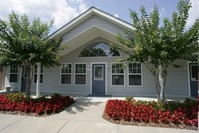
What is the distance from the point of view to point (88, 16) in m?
8.70

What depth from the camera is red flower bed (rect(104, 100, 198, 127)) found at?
16.1 feet

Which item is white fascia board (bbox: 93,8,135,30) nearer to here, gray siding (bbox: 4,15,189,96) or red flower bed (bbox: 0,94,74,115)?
gray siding (bbox: 4,15,189,96)

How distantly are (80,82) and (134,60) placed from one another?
539 centimetres

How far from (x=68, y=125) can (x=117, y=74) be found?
5.86 m

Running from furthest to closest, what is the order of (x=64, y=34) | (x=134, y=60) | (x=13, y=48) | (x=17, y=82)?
(x=17, y=82), (x=64, y=34), (x=13, y=48), (x=134, y=60)

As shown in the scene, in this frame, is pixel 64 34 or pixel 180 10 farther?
pixel 64 34

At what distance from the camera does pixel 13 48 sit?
261 inches

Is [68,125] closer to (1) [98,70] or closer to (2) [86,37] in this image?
(1) [98,70]

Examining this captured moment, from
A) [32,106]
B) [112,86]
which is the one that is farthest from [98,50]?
[32,106]

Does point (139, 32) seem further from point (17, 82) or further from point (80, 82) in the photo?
point (17, 82)

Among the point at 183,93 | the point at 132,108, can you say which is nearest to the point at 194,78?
the point at 183,93

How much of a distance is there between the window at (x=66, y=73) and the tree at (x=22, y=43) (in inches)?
143

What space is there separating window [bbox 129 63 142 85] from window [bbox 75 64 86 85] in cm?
331

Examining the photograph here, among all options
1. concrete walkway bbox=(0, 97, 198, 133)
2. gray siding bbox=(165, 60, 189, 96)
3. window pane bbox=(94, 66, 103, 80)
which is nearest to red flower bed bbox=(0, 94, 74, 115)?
concrete walkway bbox=(0, 97, 198, 133)
